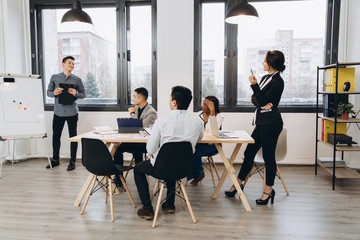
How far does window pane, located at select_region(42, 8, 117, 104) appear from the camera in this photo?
5410mm

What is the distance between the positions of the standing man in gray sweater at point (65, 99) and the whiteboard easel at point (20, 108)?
0.72 feet

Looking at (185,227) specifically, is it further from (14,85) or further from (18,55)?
(18,55)

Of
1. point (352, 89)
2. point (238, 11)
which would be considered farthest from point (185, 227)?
point (352, 89)

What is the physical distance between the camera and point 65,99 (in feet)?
15.9

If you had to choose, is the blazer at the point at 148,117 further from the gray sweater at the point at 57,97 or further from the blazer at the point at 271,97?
the gray sweater at the point at 57,97

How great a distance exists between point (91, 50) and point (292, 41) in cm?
333

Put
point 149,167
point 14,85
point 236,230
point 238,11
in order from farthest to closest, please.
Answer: point 14,85 → point 238,11 → point 149,167 → point 236,230

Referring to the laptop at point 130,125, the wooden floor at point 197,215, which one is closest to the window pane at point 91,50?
the wooden floor at point 197,215

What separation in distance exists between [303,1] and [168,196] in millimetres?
3816

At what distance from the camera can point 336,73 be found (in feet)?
12.1

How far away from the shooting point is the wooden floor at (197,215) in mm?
2613

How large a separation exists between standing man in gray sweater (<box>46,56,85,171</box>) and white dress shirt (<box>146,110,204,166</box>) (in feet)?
8.35

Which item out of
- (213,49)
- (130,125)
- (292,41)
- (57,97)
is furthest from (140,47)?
(292,41)

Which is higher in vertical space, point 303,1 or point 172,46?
point 303,1
